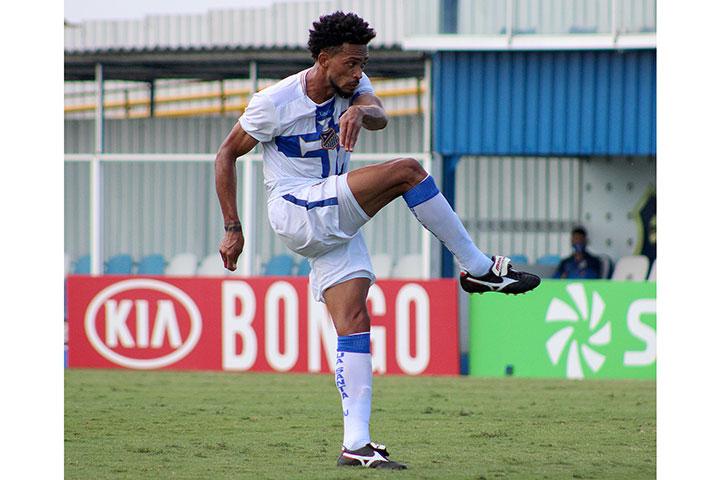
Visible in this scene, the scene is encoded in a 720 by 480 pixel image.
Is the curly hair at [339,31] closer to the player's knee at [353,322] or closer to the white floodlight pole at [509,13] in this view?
the player's knee at [353,322]

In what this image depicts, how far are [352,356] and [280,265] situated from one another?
46.9 ft

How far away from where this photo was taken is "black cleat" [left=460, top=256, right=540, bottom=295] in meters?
6.88

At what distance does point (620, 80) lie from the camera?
1661 centimetres

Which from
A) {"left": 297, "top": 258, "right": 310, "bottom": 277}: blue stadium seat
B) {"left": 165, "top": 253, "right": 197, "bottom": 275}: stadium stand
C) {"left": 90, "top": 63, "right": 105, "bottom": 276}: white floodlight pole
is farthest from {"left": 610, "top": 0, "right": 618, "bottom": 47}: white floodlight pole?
{"left": 165, "top": 253, "right": 197, "bottom": 275}: stadium stand

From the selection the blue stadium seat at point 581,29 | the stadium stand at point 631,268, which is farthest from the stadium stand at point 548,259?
the blue stadium seat at point 581,29

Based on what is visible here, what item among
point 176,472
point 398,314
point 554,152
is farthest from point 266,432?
point 554,152

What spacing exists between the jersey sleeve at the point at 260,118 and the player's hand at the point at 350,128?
601 mm

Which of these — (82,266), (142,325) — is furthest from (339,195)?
(82,266)

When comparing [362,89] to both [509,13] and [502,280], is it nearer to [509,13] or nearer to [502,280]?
[502,280]

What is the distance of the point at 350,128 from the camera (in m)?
6.24

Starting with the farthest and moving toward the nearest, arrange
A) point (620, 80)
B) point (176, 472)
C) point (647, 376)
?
1. point (620, 80)
2. point (647, 376)
3. point (176, 472)

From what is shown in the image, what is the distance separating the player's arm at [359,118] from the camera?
6227 millimetres

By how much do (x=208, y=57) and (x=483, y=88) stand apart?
372cm
